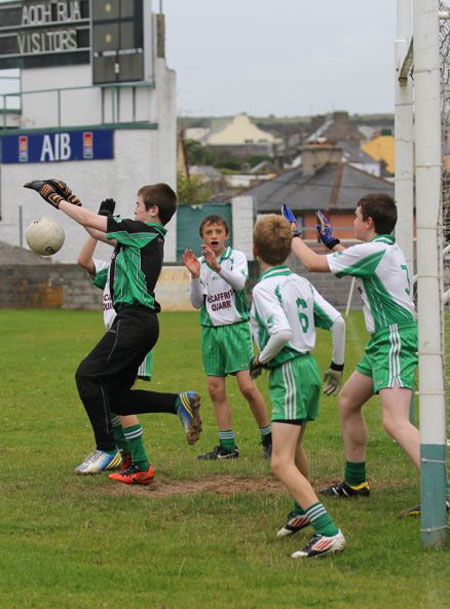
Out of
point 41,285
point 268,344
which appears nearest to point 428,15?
point 268,344

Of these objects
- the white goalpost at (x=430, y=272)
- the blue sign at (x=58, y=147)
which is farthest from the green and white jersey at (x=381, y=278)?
the blue sign at (x=58, y=147)

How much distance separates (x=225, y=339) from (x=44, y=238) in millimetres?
1767

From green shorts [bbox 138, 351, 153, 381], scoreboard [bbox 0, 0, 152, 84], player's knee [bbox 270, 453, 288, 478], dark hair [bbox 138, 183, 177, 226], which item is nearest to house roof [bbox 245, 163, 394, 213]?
scoreboard [bbox 0, 0, 152, 84]

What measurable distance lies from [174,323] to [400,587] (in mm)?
21352

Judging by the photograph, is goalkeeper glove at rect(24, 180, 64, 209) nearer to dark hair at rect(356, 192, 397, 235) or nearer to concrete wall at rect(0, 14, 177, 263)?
dark hair at rect(356, 192, 397, 235)

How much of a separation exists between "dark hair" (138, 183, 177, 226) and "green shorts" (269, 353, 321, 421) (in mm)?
1895

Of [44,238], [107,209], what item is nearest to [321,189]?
[44,238]

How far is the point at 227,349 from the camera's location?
987 centimetres

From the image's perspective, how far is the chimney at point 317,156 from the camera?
3282 inches

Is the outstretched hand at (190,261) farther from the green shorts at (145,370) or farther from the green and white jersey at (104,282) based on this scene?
the green shorts at (145,370)

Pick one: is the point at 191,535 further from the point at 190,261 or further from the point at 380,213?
the point at 190,261

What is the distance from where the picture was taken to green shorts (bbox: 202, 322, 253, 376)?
388 inches

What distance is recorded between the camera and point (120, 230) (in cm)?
770

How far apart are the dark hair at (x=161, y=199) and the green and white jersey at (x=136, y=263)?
0.11 metres
